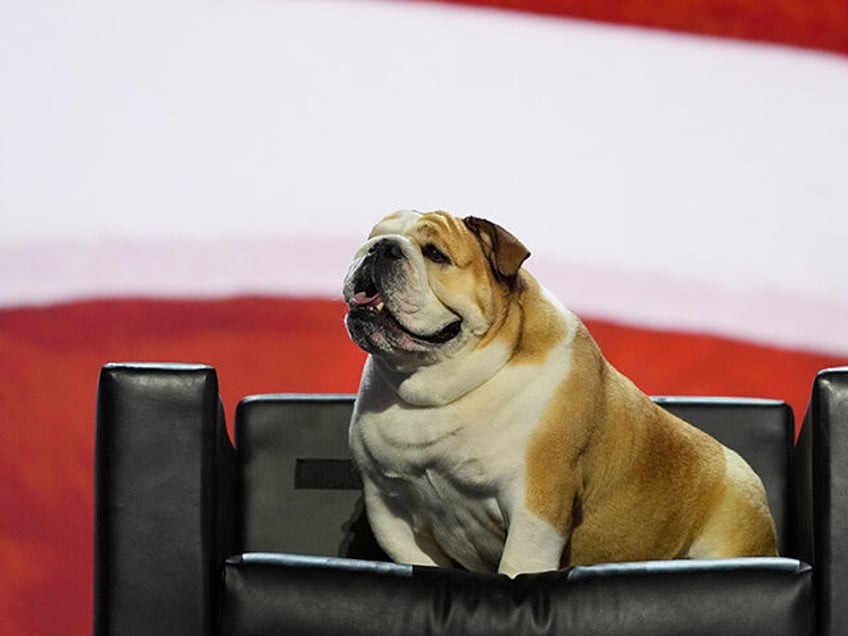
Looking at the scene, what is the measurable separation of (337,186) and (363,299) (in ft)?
3.64

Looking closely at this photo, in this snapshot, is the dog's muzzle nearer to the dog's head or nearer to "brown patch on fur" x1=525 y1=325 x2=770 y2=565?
the dog's head

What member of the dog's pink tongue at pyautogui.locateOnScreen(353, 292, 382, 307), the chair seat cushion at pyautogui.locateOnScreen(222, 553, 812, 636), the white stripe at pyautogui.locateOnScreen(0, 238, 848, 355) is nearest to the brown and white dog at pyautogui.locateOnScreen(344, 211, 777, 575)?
the dog's pink tongue at pyautogui.locateOnScreen(353, 292, 382, 307)

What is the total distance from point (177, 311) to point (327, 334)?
0.33 metres

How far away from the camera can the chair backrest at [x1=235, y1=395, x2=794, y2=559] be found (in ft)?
7.58

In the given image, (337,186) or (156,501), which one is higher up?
(337,186)

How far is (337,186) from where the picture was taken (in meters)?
2.99

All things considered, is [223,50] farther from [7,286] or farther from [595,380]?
[595,380]

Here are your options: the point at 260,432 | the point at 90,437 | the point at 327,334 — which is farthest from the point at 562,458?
the point at 90,437

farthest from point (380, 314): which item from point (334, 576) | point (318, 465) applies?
point (318, 465)

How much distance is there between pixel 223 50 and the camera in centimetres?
299

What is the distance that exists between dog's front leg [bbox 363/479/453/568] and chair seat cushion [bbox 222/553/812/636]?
0.27 m

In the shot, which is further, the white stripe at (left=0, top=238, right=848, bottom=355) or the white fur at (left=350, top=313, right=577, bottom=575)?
the white stripe at (left=0, top=238, right=848, bottom=355)

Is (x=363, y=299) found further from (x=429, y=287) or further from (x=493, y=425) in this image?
(x=493, y=425)

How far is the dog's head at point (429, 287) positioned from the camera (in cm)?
188
